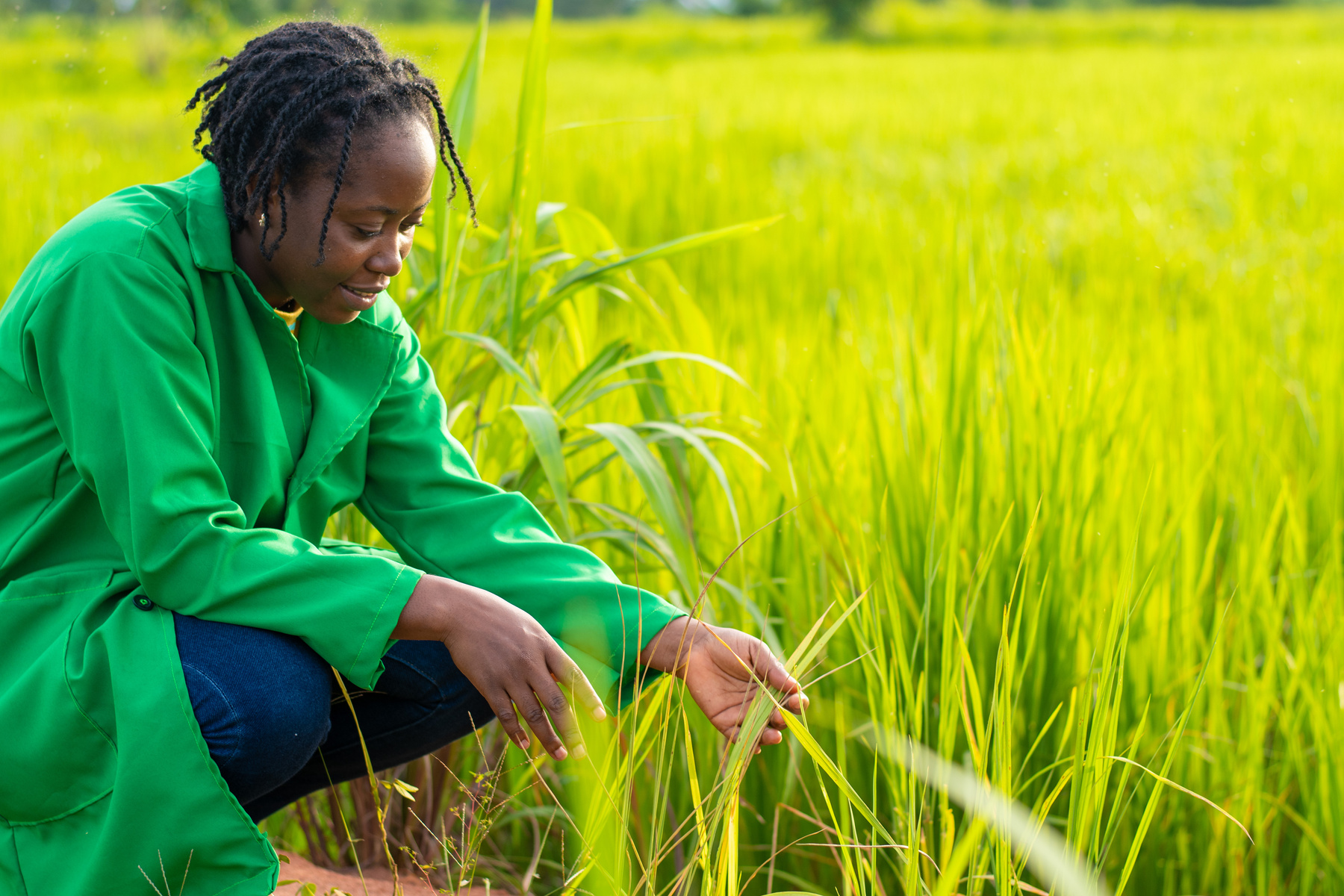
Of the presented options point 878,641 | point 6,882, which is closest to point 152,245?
point 6,882

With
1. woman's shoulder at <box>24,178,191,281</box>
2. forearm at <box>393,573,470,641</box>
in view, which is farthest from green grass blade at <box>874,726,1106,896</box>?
woman's shoulder at <box>24,178,191,281</box>

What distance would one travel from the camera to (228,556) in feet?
2.61

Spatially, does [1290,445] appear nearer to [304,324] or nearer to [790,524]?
[790,524]

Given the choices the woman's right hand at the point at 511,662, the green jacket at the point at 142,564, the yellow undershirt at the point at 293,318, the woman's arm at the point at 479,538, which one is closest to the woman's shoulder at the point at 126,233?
the green jacket at the point at 142,564

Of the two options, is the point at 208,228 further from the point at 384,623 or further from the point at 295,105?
the point at 384,623

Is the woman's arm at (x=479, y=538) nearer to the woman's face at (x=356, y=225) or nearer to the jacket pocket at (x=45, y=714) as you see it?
the woman's face at (x=356, y=225)

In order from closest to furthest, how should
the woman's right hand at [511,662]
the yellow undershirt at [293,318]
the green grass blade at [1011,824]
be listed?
the green grass blade at [1011,824], the woman's right hand at [511,662], the yellow undershirt at [293,318]

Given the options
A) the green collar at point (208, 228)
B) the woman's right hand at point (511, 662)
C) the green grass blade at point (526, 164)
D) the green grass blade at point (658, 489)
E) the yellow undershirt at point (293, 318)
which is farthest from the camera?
the green grass blade at point (526, 164)

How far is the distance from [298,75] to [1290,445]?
1657mm

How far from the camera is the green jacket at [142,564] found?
79 cm

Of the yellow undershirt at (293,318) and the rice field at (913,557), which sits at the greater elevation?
the yellow undershirt at (293,318)

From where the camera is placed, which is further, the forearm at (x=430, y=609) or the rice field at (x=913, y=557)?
the rice field at (x=913, y=557)

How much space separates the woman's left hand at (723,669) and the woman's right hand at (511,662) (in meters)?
0.11

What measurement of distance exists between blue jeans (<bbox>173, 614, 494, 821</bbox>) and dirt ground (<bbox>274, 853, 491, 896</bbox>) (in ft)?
0.47
